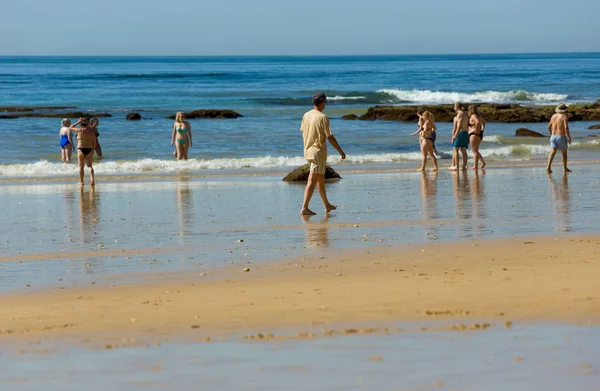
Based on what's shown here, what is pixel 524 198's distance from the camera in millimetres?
13477

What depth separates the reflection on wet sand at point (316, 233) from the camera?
31.7 ft

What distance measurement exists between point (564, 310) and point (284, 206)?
7.24 meters

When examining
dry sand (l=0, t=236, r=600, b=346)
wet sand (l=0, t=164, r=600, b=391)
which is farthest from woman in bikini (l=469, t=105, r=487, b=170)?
dry sand (l=0, t=236, r=600, b=346)

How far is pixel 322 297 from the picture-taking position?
22.4ft

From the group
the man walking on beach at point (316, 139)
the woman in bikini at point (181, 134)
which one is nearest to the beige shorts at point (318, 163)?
the man walking on beach at point (316, 139)

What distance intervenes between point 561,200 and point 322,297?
718 centimetres

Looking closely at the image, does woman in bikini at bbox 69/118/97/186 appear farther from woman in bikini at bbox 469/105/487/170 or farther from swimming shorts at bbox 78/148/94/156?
woman in bikini at bbox 469/105/487/170

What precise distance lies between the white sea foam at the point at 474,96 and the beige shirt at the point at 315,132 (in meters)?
46.3

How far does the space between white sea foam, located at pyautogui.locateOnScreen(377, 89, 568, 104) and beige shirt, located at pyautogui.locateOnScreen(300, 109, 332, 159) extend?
4631 centimetres

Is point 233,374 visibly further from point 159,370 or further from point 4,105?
point 4,105

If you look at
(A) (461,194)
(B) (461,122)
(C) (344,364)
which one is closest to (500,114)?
(B) (461,122)

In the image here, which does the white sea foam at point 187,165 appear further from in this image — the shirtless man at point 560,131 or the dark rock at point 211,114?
the dark rock at point 211,114

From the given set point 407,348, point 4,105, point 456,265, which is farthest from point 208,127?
point 407,348

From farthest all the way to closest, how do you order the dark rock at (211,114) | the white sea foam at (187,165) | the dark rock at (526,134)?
the dark rock at (211,114)
the dark rock at (526,134)
the white sea foam at (187,165)
